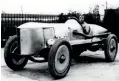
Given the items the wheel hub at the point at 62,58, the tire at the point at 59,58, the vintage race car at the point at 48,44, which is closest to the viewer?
the tire at the point at 59,58

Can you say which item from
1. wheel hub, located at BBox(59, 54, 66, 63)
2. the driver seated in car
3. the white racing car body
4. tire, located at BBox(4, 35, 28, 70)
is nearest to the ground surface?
tire, located at BBox(4, 35, 28, 70)

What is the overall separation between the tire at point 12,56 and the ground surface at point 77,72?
0.16 meters

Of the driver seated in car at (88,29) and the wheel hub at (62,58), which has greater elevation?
the driver seated in car at (88,29)

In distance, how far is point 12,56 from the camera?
5.75 meters

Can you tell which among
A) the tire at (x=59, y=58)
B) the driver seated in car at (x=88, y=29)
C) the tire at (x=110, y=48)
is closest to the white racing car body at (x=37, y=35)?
the tire at (x=59, y=58)

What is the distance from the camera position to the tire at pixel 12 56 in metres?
5.63

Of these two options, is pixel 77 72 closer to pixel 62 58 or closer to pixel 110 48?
pixel 62 58

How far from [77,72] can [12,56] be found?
1557 millimetres

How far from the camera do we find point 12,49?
5734 millimetres

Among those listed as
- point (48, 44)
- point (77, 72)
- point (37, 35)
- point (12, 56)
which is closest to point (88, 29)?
point (77, 72)

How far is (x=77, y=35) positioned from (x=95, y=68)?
938 millimetres

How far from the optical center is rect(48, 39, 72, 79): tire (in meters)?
4.82

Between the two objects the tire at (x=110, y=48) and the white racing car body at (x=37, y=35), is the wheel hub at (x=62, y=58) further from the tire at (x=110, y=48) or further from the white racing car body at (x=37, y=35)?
the tire at (x=110, y=48)

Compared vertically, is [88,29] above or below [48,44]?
above
